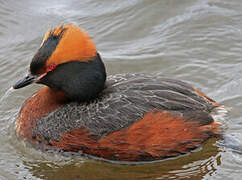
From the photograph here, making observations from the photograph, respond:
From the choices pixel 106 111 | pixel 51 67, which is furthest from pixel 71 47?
pixel 106 111

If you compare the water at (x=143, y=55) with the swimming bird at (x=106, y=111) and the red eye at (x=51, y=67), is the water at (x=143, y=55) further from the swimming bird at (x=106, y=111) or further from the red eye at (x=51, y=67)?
the red eye at (x=51, y=67)

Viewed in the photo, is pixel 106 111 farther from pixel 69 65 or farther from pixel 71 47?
pixel 71 47

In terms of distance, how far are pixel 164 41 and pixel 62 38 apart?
358cm

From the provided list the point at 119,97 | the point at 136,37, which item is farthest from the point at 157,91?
the point at 136,37

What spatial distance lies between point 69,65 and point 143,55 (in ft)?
9.55

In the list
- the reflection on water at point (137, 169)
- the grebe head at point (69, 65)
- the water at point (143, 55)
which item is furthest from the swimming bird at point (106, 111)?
the water at point (143, 55)

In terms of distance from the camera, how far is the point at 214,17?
1109 centimetres

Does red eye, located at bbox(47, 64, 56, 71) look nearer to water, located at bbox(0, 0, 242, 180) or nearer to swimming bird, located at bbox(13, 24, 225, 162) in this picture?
swimming bird, located at bbox(13, 24, 225, 162)

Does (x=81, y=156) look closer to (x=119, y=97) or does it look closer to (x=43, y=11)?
(x=119, y=97)

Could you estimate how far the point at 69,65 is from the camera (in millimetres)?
7531

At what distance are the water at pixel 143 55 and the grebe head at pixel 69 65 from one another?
1055mm

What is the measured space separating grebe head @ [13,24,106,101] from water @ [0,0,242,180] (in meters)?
1.05

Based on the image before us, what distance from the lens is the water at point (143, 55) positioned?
298 inches

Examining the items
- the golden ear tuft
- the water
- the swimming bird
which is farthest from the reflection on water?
the golden ear tuft
